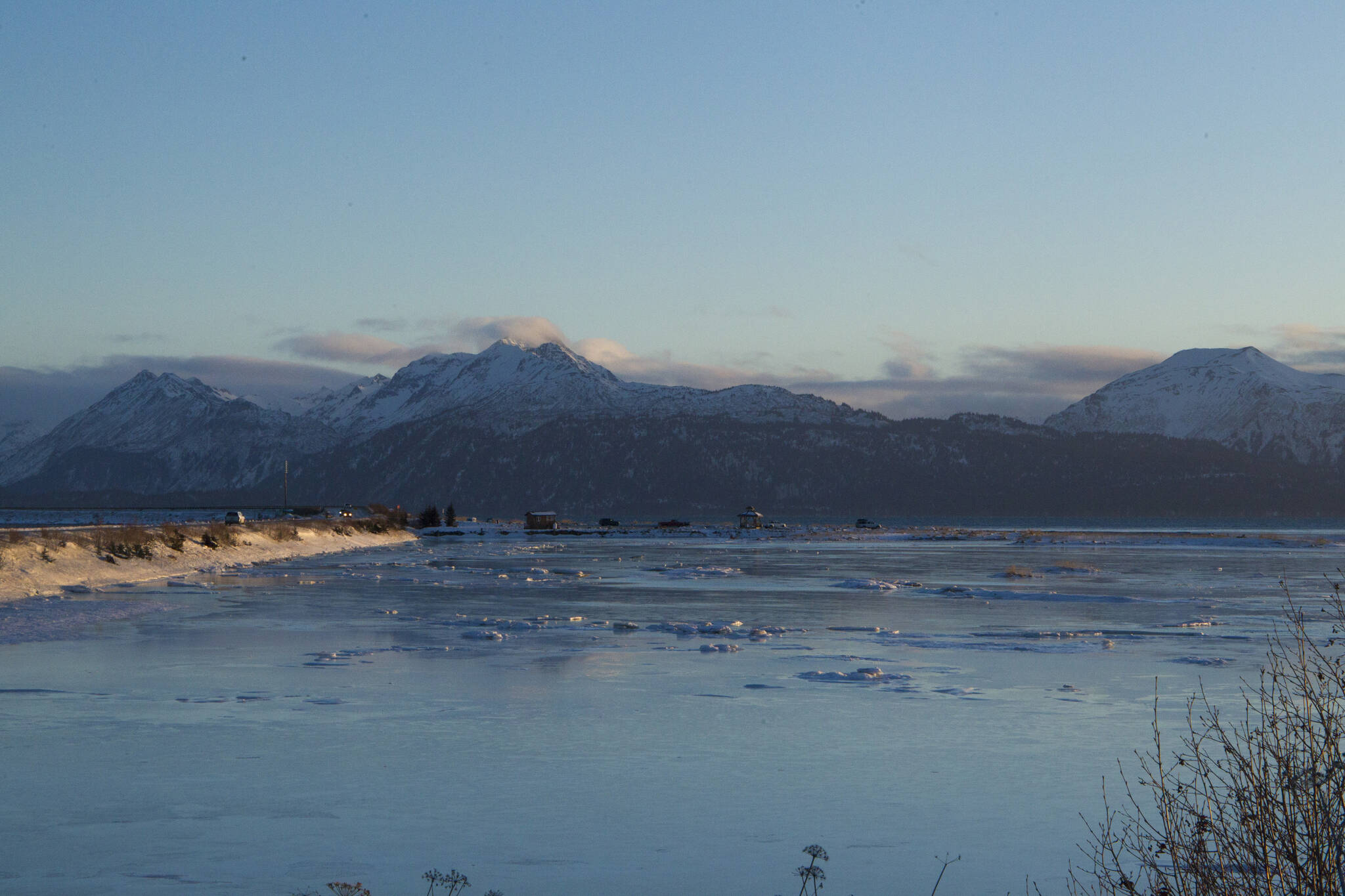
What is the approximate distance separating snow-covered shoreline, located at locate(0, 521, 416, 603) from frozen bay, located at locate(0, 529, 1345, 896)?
442 cm

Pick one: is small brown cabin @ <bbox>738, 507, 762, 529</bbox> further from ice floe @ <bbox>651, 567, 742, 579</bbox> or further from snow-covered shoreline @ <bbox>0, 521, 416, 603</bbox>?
ice floe @ <bbox>651, 567, 742, 579</bbox>

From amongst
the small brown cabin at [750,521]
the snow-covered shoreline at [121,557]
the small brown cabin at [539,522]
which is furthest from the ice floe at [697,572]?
the small brown cabin at [750,521]

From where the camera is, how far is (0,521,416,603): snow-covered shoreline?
1515 inches

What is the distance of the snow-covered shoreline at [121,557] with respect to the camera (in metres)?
38.5

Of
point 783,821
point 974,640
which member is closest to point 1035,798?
point 783,821

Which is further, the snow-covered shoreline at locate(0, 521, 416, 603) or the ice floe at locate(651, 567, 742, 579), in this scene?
the ice floe at locate(651, 567, 742, 579)

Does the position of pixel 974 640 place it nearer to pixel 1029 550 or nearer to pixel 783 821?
pixel 783 821

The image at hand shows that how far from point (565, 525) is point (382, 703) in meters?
145

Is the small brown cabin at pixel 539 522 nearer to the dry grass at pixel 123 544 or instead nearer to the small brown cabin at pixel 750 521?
the small brown cabin at pixel 750 521

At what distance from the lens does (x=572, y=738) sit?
48.9 ft

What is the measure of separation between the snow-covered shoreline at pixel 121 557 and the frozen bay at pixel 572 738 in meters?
4.42

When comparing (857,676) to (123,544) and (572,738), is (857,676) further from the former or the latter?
(123,544)

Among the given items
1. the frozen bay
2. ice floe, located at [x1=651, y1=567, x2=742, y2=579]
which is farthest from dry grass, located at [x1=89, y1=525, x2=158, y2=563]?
ice floe, located at [x1=651, y1=567, x2=742, y2=579]

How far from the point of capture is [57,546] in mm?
44438
